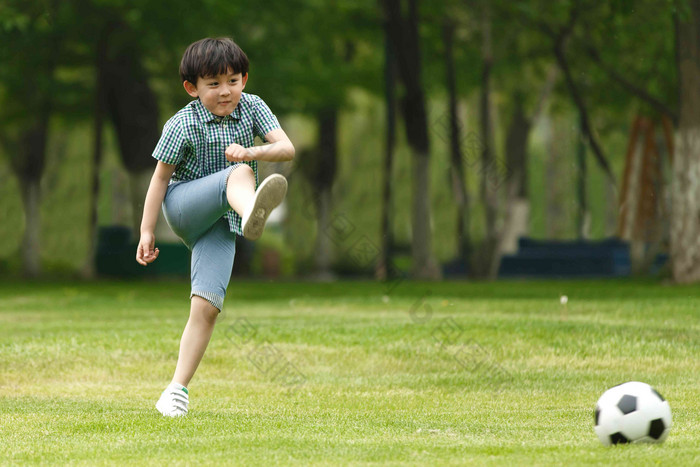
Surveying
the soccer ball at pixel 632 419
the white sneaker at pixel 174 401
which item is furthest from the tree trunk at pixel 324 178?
the soccer ball at pixel 632 419

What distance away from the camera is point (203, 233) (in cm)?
680

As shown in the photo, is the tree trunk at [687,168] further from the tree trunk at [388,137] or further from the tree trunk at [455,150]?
the tree trunk at [388,137]

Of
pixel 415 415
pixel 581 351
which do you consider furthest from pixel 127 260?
pixel 415 415

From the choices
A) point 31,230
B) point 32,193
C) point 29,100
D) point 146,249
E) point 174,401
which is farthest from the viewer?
point 32,193

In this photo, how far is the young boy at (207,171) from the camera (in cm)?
645

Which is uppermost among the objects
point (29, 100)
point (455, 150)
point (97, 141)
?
point (29, 100)

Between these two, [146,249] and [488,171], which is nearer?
[146,249]

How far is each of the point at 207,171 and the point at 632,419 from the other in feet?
8.75

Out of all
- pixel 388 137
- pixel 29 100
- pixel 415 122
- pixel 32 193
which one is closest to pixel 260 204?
pixel 415 122

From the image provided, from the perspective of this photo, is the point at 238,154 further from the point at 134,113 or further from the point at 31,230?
the point at 31,230

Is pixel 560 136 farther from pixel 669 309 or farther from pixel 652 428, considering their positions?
pixel 652 428

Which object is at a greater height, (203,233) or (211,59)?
(211,59)

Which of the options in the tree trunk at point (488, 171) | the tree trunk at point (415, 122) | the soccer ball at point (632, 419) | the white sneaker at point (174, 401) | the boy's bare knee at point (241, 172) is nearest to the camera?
the soccer ball at point (632, 419)

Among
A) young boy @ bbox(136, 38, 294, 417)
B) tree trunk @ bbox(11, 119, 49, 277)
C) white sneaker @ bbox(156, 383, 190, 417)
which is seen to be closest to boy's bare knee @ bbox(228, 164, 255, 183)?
young boy @ bbox(136, 38, 294, 417)
